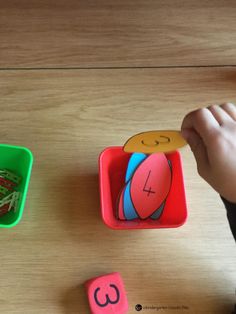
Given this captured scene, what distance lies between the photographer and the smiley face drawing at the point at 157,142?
0.52 metres

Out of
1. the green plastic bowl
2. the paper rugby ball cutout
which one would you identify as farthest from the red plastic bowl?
the green plastic bowl

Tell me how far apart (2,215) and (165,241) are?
263 mm

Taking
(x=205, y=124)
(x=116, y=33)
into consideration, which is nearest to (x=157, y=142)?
(x=205, y=124)

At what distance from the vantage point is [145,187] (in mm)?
607

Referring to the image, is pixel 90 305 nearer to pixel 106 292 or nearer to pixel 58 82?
pixel 106 292

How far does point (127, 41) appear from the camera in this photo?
0.77 meters

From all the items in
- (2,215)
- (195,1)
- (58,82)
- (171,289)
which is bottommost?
(171,289)

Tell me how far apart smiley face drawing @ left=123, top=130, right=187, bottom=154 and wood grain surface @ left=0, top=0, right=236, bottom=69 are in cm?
26

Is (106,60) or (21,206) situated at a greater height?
(106,60)

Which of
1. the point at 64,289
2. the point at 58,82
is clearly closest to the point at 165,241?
the point at 64,289

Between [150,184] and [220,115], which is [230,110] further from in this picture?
[150,184]

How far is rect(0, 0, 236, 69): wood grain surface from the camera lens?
741 millimetres

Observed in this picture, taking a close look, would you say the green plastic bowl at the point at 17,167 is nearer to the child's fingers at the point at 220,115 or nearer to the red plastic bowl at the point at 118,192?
the red plastic bowl at the point at 118,192

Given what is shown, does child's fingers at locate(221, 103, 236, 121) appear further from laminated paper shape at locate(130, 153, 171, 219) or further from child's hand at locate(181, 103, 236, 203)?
laminated paper shape at locate(130, 153, 171, 219)
